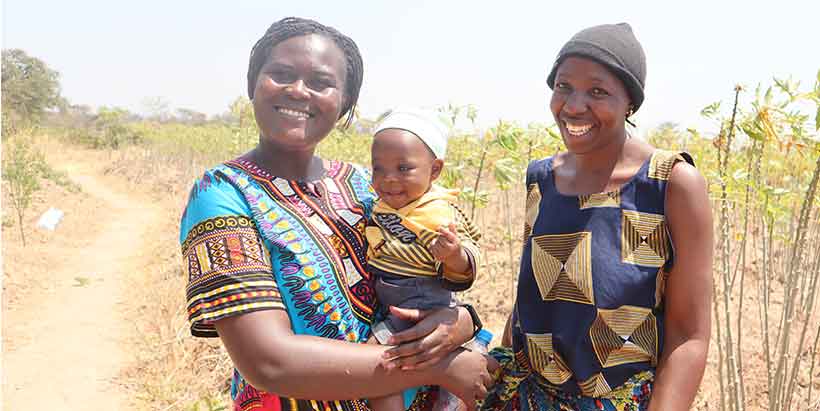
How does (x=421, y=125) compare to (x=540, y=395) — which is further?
(x=421, y=125)

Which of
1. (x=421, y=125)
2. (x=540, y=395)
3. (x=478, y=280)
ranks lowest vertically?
(x=478, y=280)

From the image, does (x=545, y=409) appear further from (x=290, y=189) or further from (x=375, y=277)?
(x=290, y=189)

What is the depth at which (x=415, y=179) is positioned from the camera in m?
1.64

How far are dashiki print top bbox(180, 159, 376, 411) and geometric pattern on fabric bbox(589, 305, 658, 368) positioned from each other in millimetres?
584

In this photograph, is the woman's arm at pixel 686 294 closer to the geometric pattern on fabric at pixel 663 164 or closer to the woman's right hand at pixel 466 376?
the geometric pattern on fabric at pixel 663 164

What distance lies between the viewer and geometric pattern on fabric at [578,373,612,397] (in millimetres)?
1445

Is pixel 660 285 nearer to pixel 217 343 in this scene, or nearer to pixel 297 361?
pixel 297 361

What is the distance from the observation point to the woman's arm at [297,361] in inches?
51.2

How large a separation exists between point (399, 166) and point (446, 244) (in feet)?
0.96

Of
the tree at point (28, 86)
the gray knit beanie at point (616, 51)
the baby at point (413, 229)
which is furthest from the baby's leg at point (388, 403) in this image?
the tree at point (28, 86)

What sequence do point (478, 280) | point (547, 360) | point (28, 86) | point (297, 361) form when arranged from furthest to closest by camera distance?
1. point (28, 86)
2. point (478, 280)
3. point (547, 360)
4. point (297, 361)

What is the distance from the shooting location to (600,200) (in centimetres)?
145

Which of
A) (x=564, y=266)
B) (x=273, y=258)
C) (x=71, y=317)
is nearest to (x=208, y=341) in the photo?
(x=71, y=317)

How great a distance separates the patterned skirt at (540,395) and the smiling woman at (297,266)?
0.34ft
